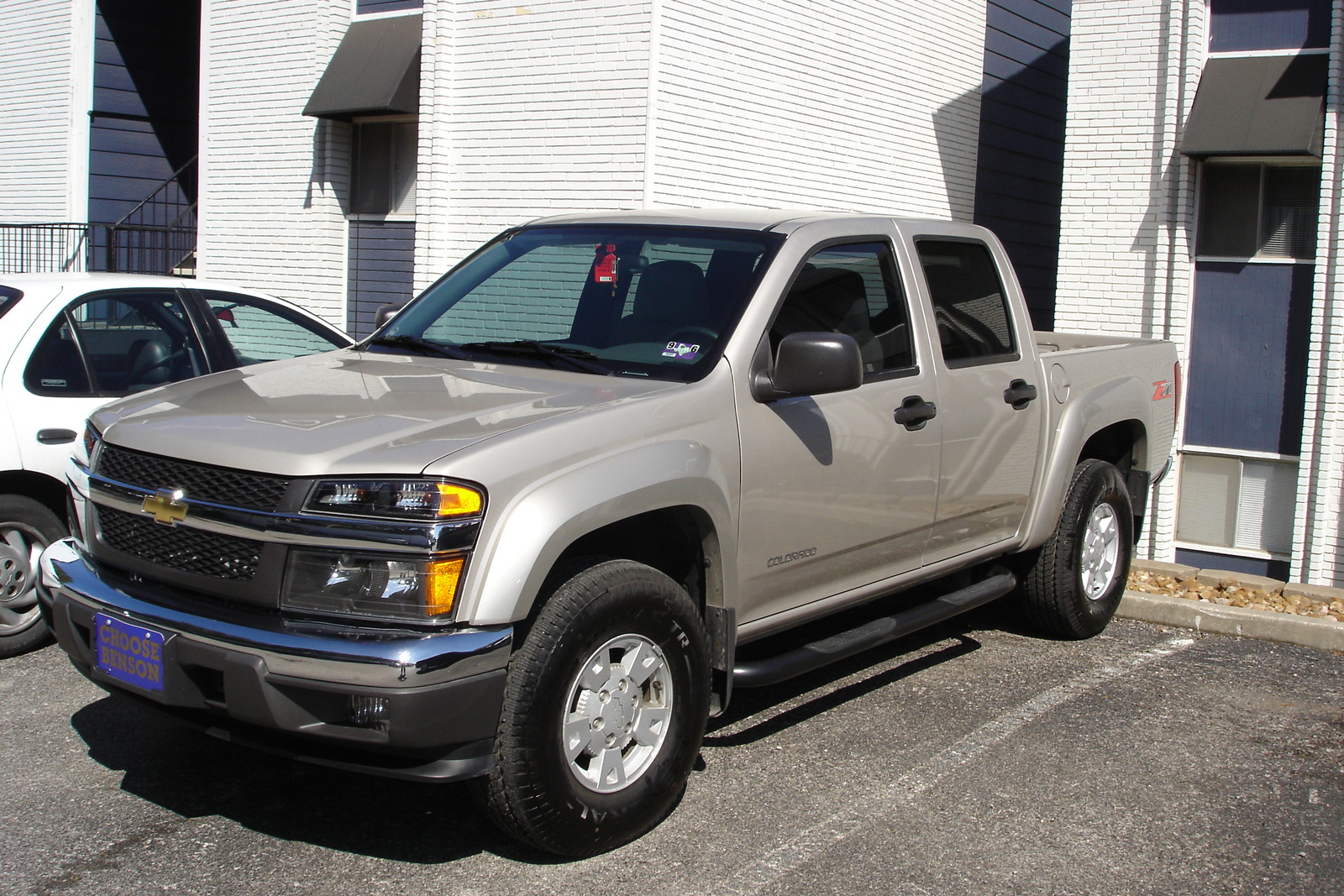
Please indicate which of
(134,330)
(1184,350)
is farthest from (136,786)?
(1184,350)

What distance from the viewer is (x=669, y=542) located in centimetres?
427

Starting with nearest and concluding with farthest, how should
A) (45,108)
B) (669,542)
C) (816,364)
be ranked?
(816,364) < (669,542) < (45,108)

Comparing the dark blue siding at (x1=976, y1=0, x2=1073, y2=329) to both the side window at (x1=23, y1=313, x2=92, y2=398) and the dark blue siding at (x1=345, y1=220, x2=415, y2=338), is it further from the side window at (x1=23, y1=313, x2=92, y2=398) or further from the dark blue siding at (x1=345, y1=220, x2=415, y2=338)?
the side window at (x1=23, y1=313, x2=92, y2=398)

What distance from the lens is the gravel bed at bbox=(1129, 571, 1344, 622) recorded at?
7602 millimetres

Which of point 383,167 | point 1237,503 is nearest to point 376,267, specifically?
point 383,167

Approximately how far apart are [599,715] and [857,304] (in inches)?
80.2

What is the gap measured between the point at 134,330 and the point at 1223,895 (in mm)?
5164

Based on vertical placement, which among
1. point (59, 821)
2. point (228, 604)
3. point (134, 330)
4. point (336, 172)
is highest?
point (336, 172)

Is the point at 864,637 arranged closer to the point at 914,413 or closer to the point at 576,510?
the point at 914,413

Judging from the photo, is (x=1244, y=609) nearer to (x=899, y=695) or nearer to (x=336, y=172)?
(x=899, y=695)

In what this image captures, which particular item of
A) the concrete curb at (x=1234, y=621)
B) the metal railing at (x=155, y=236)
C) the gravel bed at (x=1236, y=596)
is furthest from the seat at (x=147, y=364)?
the metal railing at (x=155, y=236)

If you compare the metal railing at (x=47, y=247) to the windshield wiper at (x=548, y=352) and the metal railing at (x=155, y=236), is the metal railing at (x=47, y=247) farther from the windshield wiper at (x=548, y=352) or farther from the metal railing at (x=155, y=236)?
the windshield wiper at (x=548, y=352)

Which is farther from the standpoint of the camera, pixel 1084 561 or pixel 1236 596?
pixel 1236 596

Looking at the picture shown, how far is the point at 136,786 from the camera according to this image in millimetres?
4316
